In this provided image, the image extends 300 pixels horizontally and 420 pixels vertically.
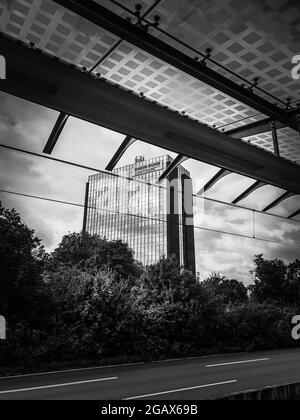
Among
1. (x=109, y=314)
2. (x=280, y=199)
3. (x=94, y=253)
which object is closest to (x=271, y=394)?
(x=280, y=199)

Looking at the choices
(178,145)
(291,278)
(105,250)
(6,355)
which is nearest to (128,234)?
(105,250)

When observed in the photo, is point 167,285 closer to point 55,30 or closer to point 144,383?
point 144,383

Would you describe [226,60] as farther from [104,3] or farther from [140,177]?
[140,177]

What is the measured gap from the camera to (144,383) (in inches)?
314

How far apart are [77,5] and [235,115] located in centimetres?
279

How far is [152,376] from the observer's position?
359 inches

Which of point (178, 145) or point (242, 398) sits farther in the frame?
point (178, 145)

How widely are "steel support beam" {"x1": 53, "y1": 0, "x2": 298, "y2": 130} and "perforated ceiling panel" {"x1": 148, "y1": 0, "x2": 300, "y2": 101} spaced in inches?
6.0

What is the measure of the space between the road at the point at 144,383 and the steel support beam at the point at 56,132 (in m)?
4.57

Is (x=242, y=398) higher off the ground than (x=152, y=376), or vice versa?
(x=242, y=398)

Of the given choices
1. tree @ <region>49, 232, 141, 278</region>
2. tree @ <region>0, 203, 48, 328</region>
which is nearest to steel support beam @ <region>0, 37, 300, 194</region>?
tree @ <region>0, 203, 48, 328</region>

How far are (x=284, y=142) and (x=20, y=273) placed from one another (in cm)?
876

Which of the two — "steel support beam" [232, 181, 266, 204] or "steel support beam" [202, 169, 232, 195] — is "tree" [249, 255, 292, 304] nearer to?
"steel support beam" [232, 181, 266, 204]

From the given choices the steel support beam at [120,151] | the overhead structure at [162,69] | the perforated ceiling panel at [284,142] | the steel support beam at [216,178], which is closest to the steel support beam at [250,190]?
the perforated ceiling panel at [284,142]
